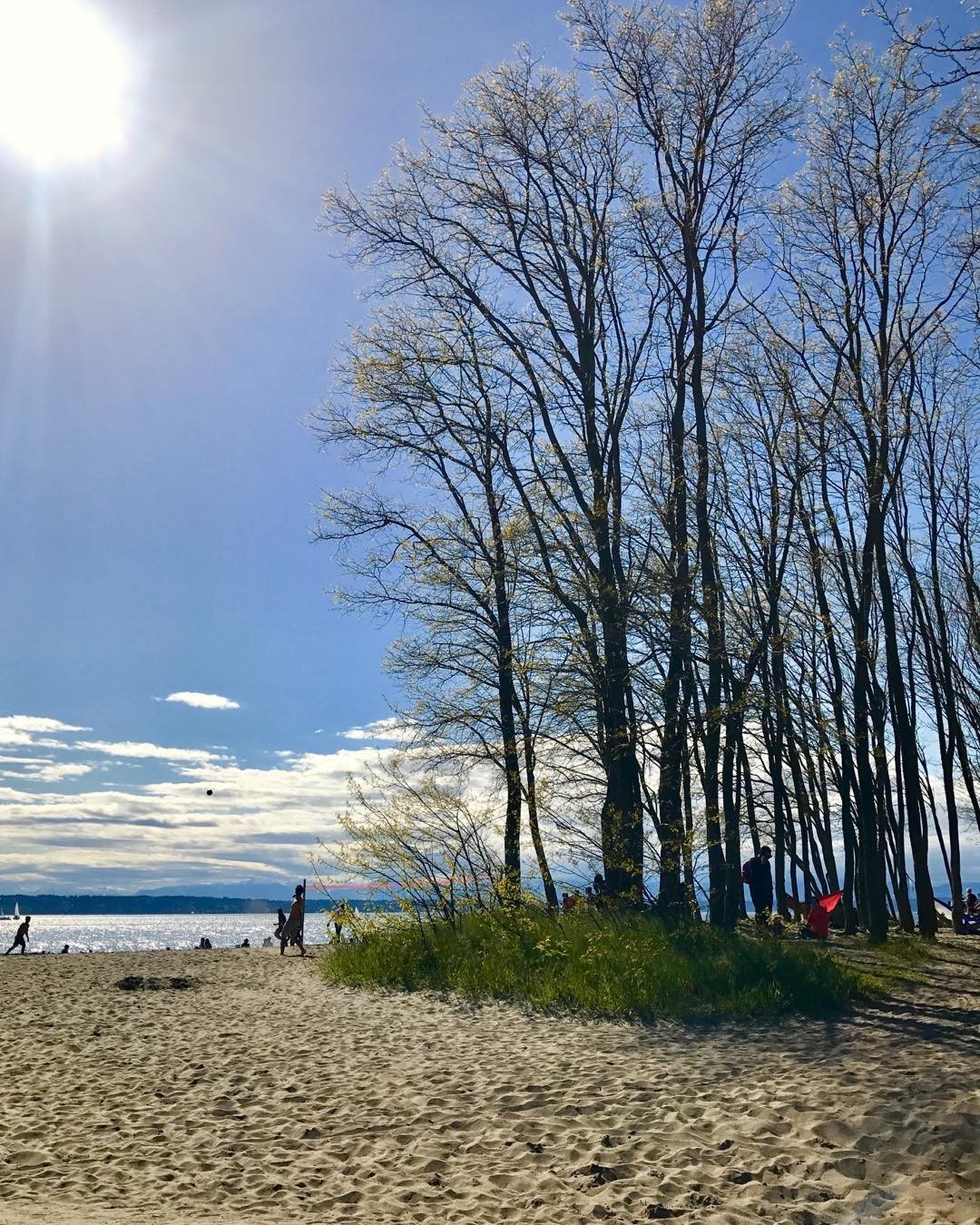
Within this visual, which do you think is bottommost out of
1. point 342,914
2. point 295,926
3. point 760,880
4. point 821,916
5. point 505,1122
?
point 505,1122

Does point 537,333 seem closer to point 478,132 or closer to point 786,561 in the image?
point 478,132

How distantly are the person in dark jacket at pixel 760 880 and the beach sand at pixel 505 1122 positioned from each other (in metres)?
8.28

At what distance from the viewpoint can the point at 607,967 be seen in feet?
44.1

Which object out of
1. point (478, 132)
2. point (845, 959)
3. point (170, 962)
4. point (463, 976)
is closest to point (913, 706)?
point (845, 959)

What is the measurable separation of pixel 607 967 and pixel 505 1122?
18.9 feet

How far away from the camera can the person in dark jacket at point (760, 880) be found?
68.8 feet

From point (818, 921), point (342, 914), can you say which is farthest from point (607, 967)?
point (342, 914)

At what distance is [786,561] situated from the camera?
2133 centimetres

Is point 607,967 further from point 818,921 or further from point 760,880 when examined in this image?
point 760,880

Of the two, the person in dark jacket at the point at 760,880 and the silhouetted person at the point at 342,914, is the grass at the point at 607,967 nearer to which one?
the silhouetted person at the point at 342,914

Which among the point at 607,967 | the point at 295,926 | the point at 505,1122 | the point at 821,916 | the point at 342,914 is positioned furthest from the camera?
the point at 295,926

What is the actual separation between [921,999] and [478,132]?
16.9 metres

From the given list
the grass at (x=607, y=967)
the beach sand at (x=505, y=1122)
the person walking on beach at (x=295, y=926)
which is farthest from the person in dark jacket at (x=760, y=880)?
the person walking on beach at (x=295, y=926)

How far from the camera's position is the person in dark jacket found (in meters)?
21.0
